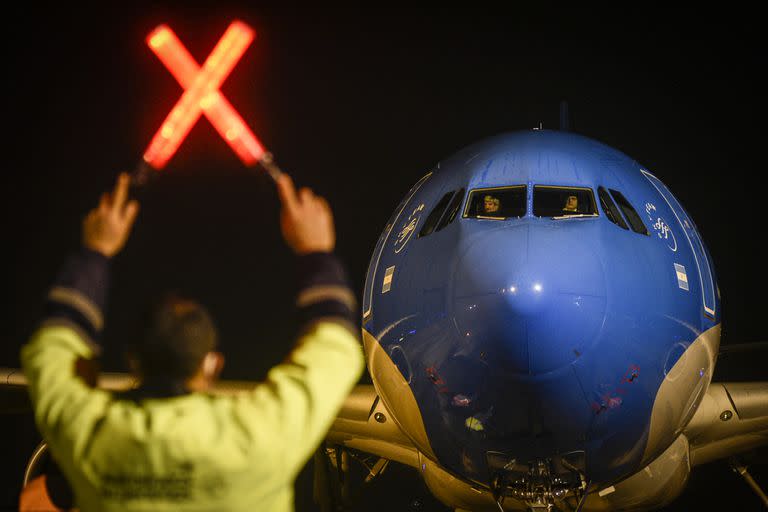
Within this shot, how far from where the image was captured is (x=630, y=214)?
454 cm

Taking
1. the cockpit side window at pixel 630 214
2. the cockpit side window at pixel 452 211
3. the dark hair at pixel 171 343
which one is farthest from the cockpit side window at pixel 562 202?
the dark hair at pixel 171 343

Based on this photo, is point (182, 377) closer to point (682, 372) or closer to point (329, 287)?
point (329, 287)

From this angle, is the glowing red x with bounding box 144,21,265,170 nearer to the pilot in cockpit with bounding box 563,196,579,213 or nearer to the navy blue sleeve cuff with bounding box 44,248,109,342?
the navy blue sleeve cuff with bounding box 44,248,109,342

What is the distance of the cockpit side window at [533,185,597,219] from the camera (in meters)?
4.38

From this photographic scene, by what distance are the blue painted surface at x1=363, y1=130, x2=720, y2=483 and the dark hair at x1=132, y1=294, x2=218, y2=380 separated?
1.97m

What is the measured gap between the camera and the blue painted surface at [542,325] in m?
3.56

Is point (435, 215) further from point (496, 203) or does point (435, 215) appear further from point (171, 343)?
point (171, 343)

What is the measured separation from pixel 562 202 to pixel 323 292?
121 inches

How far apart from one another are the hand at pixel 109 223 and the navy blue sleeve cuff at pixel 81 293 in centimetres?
3

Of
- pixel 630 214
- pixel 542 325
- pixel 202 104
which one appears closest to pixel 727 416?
pixel 630 214

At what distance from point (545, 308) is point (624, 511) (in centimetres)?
410

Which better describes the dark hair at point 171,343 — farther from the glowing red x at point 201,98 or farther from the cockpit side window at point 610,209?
the cockpit side window at point 610,209

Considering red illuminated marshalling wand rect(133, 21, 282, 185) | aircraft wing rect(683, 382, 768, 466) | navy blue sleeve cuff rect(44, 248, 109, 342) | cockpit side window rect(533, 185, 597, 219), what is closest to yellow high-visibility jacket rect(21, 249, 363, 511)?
navy blue sleeve cuff rect(44, 248, 109, 342)

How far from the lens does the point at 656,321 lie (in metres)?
3.98
